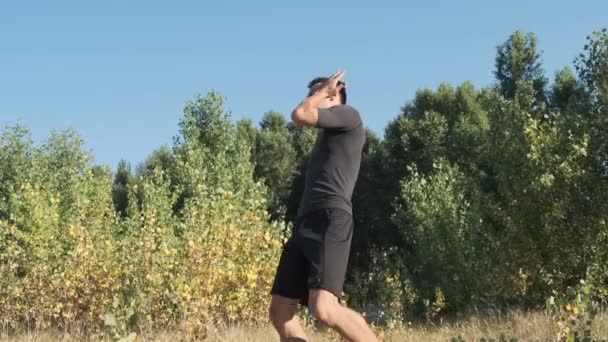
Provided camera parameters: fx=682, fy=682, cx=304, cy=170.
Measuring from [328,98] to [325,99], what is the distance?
39 mm

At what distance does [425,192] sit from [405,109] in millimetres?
10576

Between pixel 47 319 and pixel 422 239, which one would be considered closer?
pixel 47 319

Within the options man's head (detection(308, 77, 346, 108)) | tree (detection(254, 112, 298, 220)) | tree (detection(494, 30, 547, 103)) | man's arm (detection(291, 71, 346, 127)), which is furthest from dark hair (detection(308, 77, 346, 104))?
tree (detection(254, 112, 298, 220))

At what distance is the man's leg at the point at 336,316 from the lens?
3943 millimetres

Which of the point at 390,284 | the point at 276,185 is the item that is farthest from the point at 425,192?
the point at 276,185

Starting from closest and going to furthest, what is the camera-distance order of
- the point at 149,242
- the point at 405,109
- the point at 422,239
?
1. the point at 149,242
2. the point at 422,239
3. the point at 405,109

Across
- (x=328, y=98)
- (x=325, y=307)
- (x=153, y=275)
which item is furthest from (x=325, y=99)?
(x=153, y=275)

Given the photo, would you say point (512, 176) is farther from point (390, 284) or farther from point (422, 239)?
point (422, 239)

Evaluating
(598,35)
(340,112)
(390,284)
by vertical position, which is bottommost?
(390,284)

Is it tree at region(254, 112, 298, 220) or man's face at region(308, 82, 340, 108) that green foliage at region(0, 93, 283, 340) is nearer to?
man's face at region(308, 82, 340, 108)

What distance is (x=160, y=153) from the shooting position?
143 ft

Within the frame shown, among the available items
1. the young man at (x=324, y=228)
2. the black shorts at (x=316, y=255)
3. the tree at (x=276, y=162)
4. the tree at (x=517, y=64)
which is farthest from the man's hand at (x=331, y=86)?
the tree at (x=276, y=162)

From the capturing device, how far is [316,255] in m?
4.04

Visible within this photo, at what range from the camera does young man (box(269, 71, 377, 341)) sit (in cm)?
400
